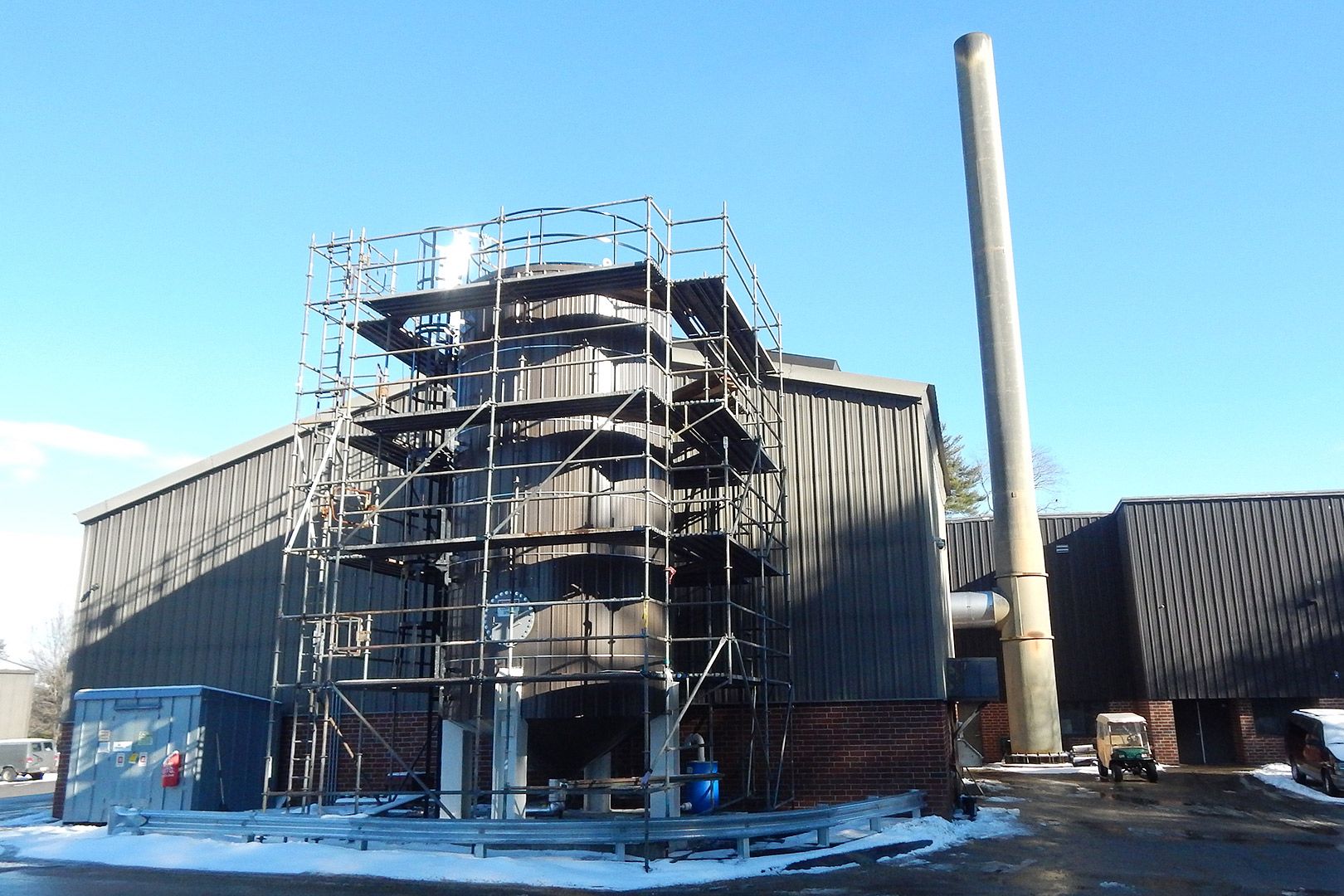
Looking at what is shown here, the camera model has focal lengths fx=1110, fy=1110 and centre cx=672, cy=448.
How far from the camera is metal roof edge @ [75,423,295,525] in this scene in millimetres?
24219

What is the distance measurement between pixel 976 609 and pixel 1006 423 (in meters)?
6.24

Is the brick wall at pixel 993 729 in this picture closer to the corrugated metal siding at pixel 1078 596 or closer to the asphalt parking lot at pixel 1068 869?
the corrugated metal siding at pixel 1078 596

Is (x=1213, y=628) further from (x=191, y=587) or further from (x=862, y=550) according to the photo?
(x=191, y=587)

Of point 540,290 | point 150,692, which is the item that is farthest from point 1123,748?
point 150,692

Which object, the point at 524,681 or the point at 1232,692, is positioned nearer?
the point at 524,681

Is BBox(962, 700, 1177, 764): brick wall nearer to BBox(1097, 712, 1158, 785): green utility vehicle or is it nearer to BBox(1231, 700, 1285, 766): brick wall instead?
BBox(1231, 700, 1285, 766): brick wall

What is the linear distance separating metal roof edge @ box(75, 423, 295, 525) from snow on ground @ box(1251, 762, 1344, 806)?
2333 centimetres

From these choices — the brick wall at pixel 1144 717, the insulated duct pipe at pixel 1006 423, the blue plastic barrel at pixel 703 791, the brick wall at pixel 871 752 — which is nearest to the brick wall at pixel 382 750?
the blue plastic barrel at pixel 703 791

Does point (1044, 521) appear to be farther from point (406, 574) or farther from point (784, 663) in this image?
point (406, 574)

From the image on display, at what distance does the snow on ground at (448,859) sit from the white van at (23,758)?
2574 cm


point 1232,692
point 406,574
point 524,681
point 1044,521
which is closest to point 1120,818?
point 524,681

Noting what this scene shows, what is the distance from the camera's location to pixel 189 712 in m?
19.8

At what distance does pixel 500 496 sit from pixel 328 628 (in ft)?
15.4

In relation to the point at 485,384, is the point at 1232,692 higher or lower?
lower
